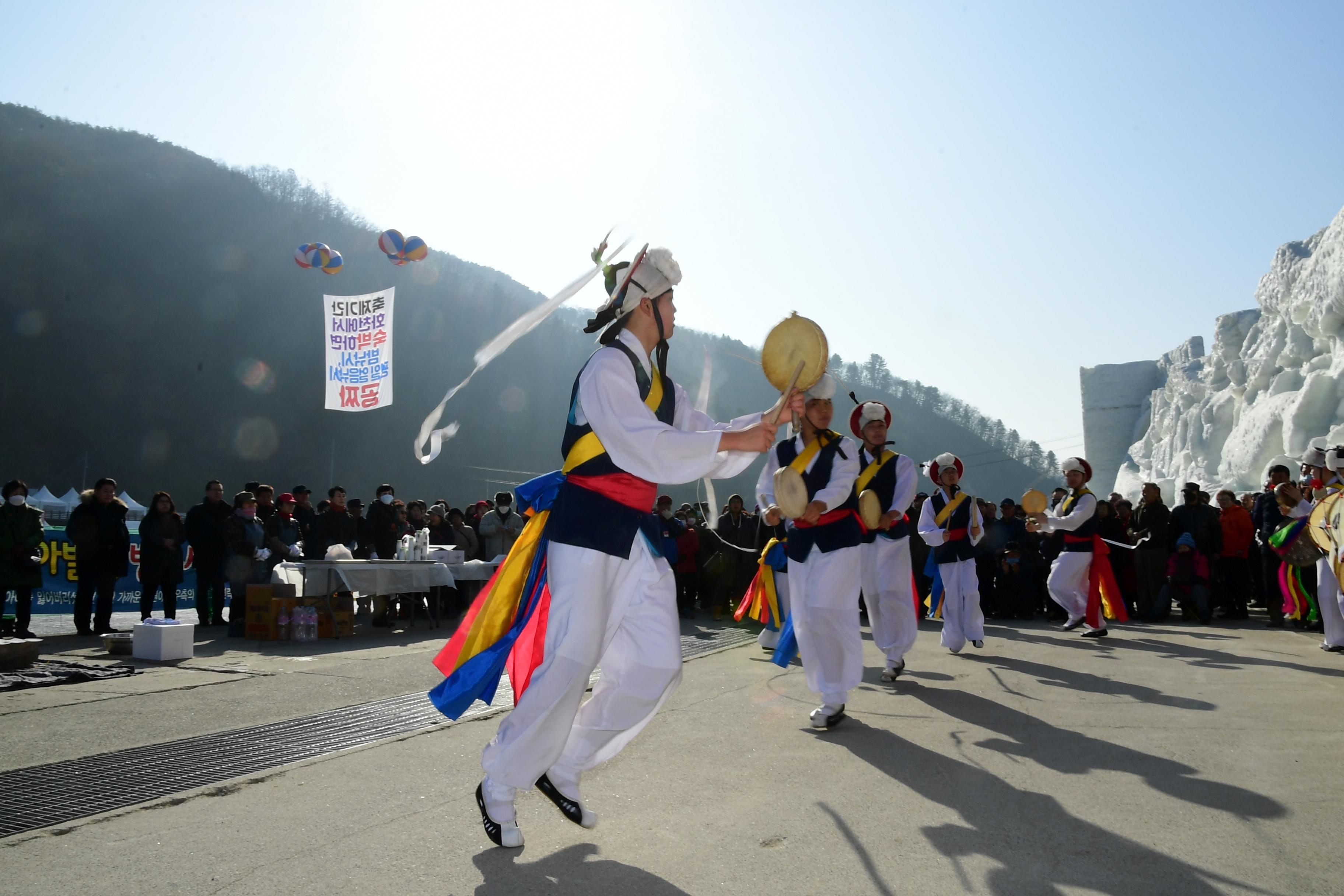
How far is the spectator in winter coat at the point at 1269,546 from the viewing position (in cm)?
962

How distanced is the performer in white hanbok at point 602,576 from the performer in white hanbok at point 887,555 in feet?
11.3

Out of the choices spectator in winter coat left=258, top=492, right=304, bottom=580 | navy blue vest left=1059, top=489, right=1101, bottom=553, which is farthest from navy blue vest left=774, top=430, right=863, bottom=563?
spectator in winter coat left=258, top=492, right=304, bottom=580

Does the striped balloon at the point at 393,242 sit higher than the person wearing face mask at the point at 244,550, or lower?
higher

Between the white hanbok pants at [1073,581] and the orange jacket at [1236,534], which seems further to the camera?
the orange jacket at [1236,534]

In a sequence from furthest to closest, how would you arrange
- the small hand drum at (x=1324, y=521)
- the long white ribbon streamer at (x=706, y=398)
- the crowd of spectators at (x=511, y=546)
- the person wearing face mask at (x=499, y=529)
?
the person wearing face mask at (x=499, y=529) < the crowd of spectators at (x=511, y=546) < the small hand drum at (x=1324, y=521) < the long white ribbon streamer at (x=706, y=398)

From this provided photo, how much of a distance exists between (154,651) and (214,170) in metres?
73.7

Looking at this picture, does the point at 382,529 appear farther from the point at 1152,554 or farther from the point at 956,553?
the point at 1152,554

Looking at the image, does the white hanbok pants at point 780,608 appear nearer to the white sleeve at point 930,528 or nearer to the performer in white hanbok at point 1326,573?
the white sleeve at point 930,528

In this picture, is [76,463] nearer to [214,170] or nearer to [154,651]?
[214,170]

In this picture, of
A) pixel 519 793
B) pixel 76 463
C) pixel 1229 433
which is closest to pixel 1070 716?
pixel 519 793

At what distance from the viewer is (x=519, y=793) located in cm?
355

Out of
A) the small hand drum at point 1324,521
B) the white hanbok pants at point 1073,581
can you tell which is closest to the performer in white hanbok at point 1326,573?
the small hand drum at point 1324,521

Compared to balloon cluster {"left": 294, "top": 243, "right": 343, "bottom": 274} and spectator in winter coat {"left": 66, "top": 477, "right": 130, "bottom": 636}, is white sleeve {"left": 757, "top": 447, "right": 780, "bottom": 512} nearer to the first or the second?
spectator in winter coat {"left": 66, "top": 477, "right": 130, "bottom": 636}

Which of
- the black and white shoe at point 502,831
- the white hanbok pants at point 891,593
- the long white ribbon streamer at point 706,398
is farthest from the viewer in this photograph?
the white hanbok pants at point 891,593
